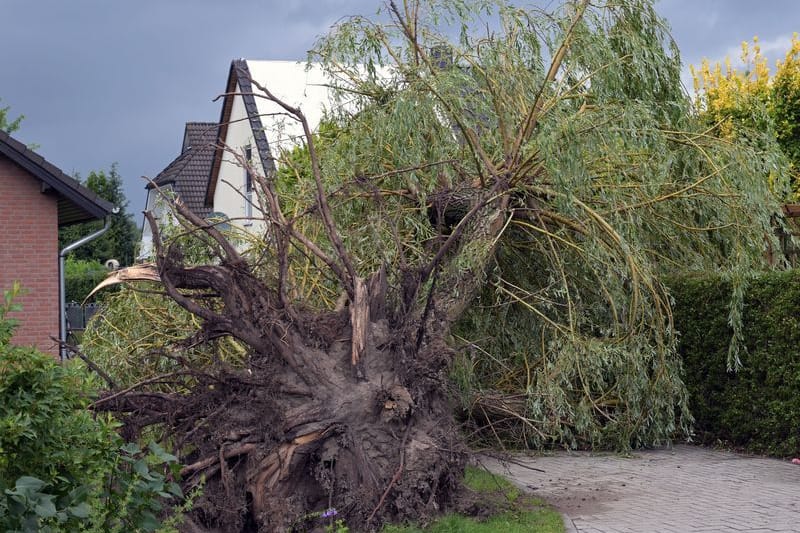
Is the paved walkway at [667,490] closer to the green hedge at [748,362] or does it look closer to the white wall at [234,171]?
the green hedge at [748,362]

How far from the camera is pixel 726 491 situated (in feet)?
27.1

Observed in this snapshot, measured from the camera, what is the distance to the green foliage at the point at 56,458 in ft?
13.8

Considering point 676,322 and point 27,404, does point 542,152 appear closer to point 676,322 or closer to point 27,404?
point 676,322

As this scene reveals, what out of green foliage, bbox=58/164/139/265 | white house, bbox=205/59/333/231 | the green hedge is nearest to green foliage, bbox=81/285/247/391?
the green hedge

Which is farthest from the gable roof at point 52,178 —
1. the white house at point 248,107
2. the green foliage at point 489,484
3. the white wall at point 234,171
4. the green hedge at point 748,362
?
the green hedge at point 748,362

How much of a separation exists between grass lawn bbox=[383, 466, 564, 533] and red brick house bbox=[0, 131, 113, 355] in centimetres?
1232

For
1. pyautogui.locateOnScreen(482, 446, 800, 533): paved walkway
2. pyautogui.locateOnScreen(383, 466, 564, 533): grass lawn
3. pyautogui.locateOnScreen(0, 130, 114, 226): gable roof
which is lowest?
pyautogui.locateOnScreen(482, 446, 800, 533): paved walkway

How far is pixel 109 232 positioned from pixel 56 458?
46.1m

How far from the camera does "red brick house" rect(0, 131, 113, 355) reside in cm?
1753

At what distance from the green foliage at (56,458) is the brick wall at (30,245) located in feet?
44.4

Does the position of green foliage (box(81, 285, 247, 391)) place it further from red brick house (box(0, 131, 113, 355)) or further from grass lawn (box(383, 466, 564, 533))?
red brick house (box(0, 131, 113, 355))

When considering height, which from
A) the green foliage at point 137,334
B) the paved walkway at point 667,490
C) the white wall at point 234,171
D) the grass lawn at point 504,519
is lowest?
the paved walkway at point 667,490

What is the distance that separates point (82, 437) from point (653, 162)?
24.3 feet

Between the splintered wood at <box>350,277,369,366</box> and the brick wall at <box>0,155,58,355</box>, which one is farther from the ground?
the brick wall at <box>0,155,58,355</box>
